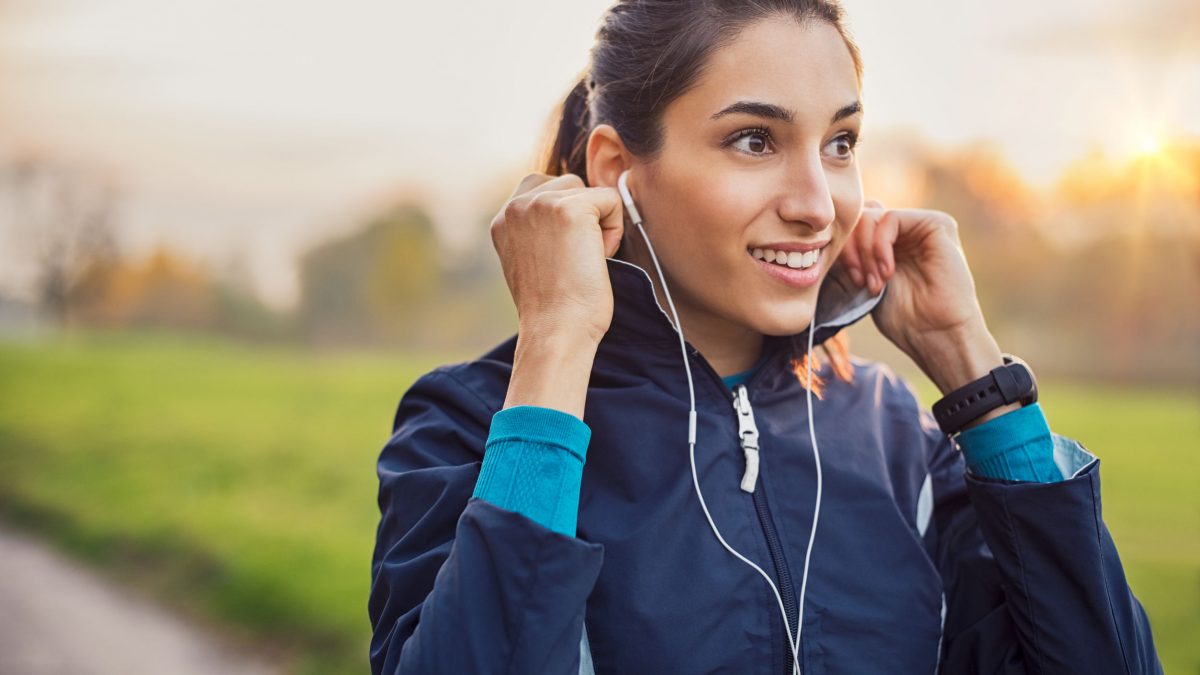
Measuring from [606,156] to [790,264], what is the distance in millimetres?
478

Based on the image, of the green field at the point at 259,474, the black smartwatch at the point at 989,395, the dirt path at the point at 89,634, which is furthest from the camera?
the green field at the point at 259,474

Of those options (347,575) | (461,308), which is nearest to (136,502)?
(347,575)

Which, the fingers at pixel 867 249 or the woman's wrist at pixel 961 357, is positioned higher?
the fingers at pixel 867 249

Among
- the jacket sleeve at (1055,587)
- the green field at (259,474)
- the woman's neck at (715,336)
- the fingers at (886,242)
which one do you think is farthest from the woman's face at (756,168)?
the green field at (259,474)

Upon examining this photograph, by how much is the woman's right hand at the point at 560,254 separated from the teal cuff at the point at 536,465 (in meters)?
0.17

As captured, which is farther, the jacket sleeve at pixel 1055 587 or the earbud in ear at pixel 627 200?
the earbud in ear at pixel 627 200

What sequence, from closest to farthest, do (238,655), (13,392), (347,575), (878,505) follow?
(878,505) < (238,655) < (347,575) < (13,392)

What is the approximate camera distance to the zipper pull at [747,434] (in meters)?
1.91

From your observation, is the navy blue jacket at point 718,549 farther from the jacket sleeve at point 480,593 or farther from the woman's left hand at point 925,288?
the woman's left hand at point 925,288

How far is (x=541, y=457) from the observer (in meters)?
1.65

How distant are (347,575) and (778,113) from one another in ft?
16.0

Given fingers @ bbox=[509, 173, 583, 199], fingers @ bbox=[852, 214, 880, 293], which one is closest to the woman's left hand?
fingers @ bbox=[852, 214, 880, 293]

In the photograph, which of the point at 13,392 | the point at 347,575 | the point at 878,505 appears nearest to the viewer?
the point at 878,505

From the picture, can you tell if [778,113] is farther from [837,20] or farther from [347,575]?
[347,575]
